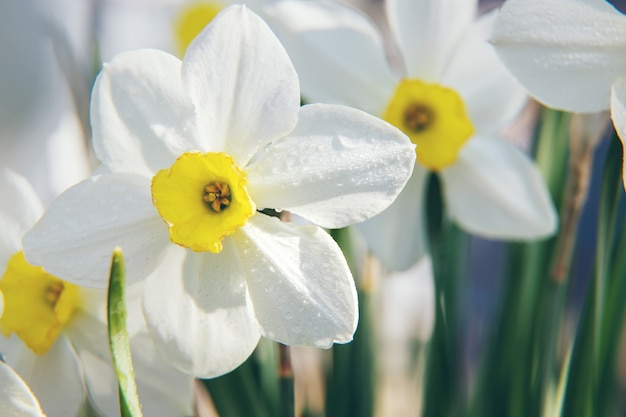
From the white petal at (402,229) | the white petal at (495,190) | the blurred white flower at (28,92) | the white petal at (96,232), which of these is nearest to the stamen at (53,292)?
the white petal at (96,232)

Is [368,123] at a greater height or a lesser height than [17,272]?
greater

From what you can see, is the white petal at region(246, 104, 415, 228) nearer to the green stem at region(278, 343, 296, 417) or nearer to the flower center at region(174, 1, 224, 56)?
the green stem at region(278, 343, 296, 417)

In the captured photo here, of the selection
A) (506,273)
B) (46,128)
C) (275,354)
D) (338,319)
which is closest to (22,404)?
(338,319)

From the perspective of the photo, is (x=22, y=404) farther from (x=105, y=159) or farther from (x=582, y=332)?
(x=582, y=332)

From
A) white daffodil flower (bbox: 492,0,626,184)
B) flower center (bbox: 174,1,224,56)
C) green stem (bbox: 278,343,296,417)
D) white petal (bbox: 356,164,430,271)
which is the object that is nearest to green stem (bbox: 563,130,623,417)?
white daffodil flower (bbox: 492,0,626,184)

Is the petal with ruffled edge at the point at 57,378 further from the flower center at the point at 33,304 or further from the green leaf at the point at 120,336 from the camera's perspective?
the green leaf at the point at 120,336

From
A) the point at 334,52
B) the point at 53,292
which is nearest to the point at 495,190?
the point at 334,52
